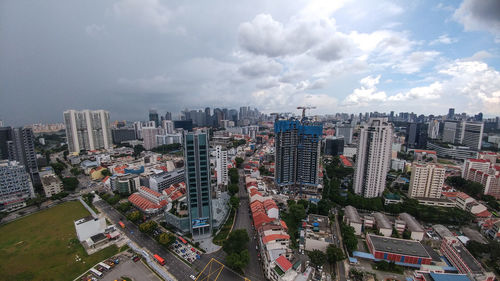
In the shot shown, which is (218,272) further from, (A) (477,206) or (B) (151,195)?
(A) (477,206)

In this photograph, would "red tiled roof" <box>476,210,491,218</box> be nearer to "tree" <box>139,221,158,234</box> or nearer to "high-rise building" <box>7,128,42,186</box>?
"tree" <box>139,221,158,234</box>

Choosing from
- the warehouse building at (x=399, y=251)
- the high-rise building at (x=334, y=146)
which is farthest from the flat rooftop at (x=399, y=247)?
the high-rise building at (x=334, y=146)

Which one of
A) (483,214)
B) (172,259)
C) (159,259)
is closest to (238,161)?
(172,259)

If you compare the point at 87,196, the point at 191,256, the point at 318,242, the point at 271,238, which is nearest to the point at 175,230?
the point at 191,256

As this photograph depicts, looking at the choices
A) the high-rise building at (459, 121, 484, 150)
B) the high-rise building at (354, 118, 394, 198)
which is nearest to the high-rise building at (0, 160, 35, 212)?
the high-rise building at (354, 118, 394, 198)

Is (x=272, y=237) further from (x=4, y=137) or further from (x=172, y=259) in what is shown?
(x=4, y=137)
